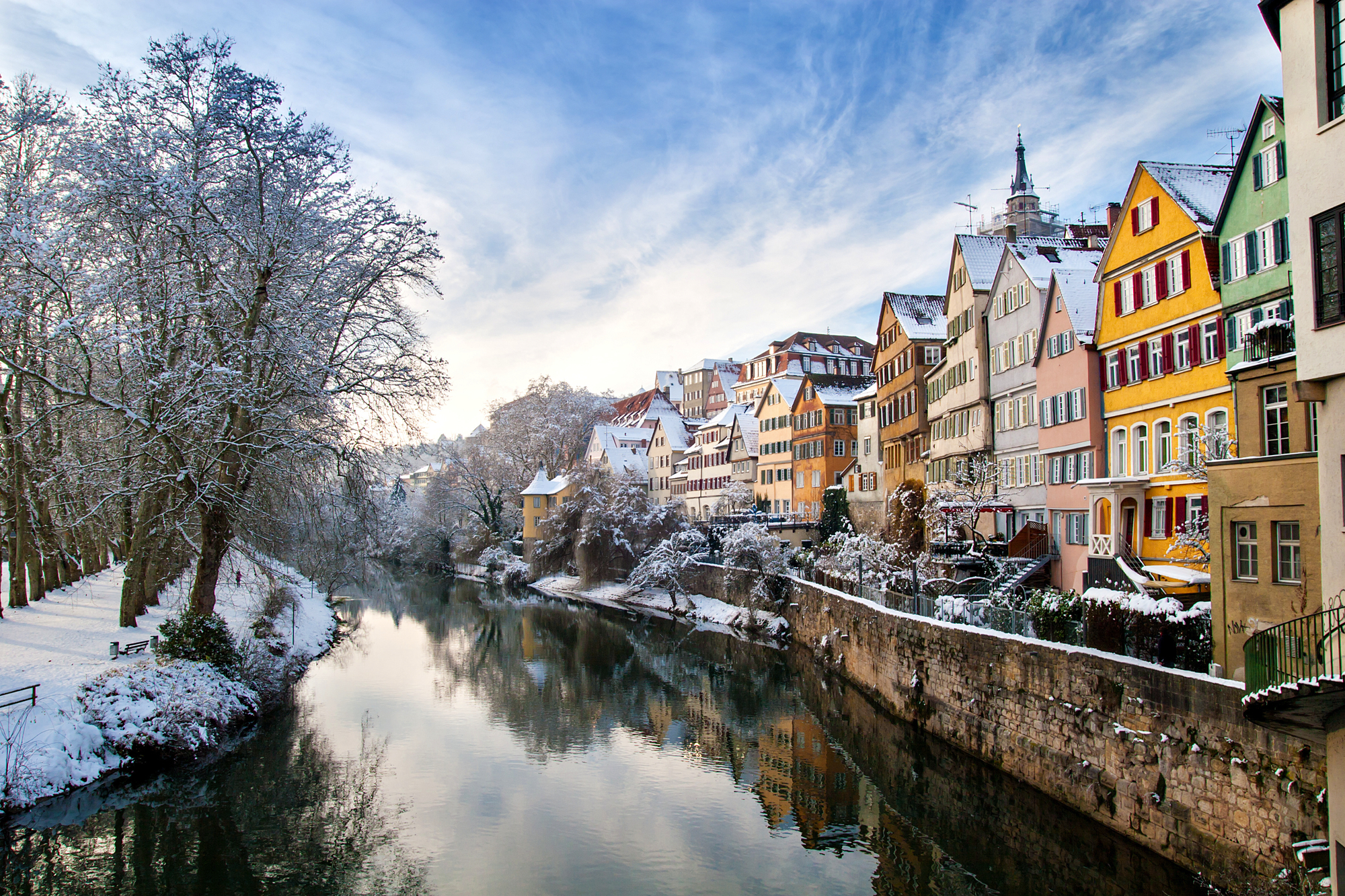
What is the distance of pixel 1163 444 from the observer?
20.0 metres

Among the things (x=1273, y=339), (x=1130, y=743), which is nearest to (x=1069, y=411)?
(x=1273, y=339)

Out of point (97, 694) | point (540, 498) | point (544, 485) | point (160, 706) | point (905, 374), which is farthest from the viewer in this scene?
point (544, 485)

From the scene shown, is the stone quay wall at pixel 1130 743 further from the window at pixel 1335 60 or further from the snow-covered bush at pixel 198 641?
the snow-covered bush at pixel 198 641

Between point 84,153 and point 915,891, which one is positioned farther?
point 84,153

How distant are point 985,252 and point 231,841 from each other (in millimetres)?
28731

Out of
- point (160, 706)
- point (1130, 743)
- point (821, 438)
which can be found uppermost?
point (821, 438)

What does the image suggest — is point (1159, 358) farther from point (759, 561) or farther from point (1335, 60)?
point (759, 561)

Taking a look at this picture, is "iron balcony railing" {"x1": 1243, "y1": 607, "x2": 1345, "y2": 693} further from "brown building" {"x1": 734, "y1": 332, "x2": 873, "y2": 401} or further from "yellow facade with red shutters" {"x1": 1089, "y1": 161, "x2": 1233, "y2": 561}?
"brown building" {"x1": 734, "y1": 332, "x2": 873, "y2": 401}

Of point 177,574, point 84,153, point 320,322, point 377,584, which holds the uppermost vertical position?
point 84,153

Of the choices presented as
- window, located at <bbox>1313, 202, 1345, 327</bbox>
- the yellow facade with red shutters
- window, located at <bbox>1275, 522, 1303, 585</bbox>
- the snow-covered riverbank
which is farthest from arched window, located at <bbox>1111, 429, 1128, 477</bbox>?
the snow-covered riverbank

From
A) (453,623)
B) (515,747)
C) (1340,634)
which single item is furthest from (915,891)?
(453,623)

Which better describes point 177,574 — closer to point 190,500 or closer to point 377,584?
point 190,500

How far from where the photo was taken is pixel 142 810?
14.7 metres

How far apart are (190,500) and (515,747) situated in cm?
860
